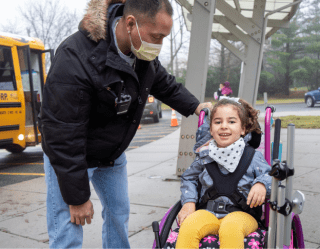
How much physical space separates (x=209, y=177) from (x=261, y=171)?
331 mm

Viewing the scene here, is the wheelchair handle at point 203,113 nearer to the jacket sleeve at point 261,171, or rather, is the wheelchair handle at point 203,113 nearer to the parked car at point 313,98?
the jacket sleeve at point 261,171

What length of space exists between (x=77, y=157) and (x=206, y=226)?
85 centimetres

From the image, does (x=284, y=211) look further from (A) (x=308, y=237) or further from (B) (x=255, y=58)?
(B) (x=255, y=58)

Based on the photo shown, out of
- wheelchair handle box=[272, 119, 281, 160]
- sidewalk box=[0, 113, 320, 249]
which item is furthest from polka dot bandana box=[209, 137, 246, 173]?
sidewalk box=[0, 113, 320, 249]

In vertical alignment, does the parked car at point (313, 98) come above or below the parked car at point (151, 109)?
above

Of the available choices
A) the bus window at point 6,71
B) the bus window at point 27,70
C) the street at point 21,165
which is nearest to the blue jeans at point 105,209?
the street at point 21,165

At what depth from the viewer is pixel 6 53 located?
308 inches

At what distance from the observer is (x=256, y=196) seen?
6.77ft

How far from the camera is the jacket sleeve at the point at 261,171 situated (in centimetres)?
213

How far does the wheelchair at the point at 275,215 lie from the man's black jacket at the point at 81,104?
0.54 metres

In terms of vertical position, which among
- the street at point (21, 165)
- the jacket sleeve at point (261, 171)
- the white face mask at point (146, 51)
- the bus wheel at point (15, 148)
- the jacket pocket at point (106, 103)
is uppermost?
the white face mask at point (146, 51)

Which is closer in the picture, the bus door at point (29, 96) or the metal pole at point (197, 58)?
the metal pole at point (197, 58)

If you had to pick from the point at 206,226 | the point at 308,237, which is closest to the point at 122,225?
the point at 206,226

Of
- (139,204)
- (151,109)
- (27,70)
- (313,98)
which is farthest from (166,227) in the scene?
(313,98)
